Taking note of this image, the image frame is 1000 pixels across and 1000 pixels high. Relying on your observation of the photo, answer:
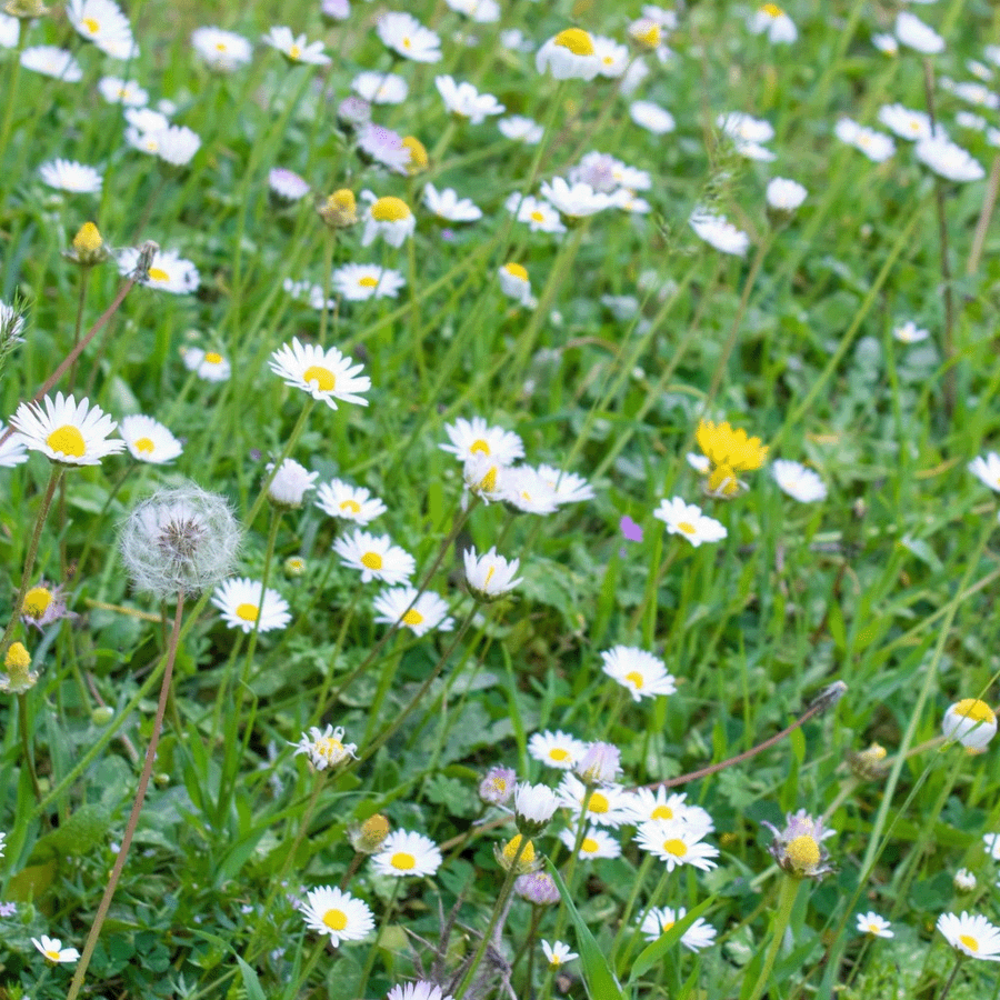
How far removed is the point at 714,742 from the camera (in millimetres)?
1848

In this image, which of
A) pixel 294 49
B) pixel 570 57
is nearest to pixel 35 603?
pixel 570 57

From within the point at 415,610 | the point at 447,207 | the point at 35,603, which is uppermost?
the point at 447,207

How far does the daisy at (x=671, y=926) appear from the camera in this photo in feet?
4.92

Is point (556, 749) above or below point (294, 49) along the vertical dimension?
below

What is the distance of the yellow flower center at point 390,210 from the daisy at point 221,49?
2.58 ft

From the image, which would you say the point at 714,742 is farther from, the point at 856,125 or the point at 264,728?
the point at 856,125

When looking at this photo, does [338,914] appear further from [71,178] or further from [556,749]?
[71,178]

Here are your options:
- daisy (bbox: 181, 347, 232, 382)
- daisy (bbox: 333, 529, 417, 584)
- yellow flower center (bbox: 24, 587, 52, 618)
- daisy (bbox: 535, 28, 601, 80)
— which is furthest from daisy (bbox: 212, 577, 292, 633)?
daisy (bbox: 535, 28, 601, 80)

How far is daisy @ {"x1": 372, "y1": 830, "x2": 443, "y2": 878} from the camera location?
4.94 feet

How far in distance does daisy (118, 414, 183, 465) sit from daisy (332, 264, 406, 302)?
25.4 inches

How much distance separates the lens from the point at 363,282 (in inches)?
92.7

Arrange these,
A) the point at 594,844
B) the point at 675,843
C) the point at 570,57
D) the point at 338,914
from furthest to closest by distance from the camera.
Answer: the point at 570,57 < the point at 594,844 < the point at 675,843 < the point at 338,914

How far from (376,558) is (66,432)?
55 centimetres

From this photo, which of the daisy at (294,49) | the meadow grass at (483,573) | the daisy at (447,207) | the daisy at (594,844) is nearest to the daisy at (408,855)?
the meadow grass at (483,573)
